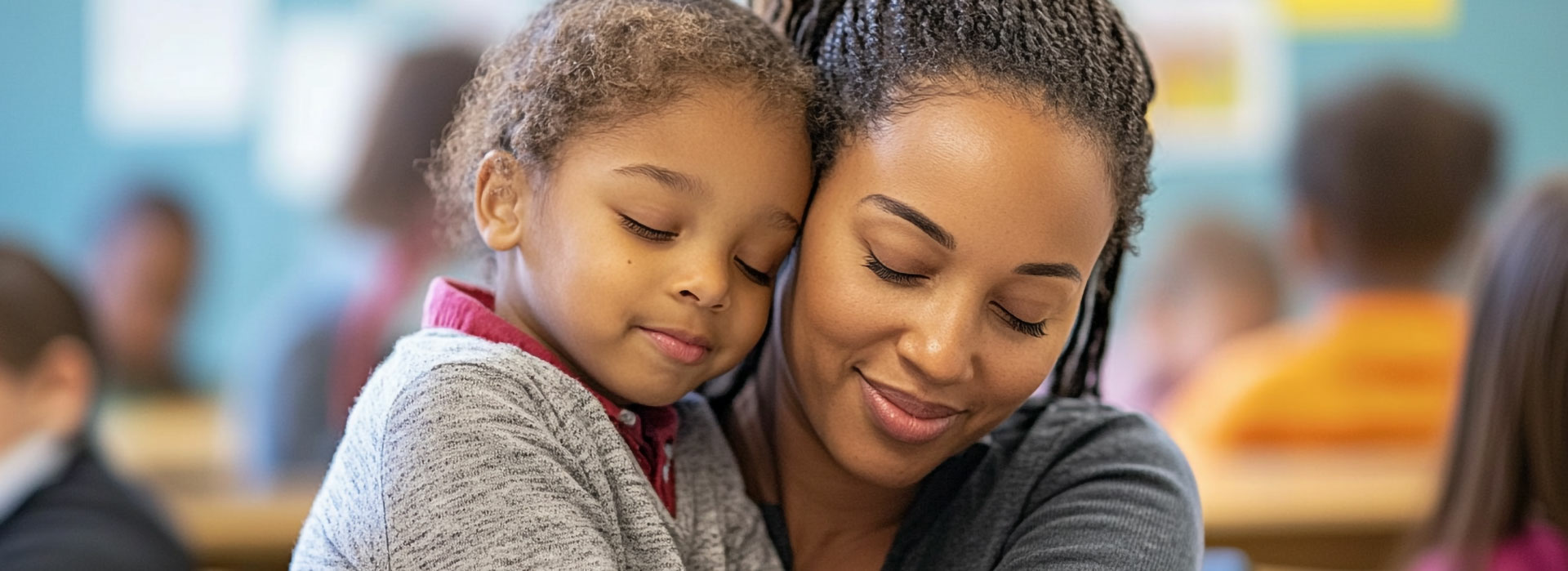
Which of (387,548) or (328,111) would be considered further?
(328,111)

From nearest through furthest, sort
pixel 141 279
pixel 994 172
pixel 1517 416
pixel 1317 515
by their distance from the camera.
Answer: pixel 994 172 < pixel 1517 416 < pixel 1317 515 < pixel 141 279

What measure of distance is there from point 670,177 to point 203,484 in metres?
3.86

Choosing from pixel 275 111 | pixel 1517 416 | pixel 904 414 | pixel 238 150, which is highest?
pixel 275 111

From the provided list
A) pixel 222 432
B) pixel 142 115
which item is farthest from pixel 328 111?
pixel 222 432

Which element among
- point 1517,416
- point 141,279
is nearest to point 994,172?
point 1517,416

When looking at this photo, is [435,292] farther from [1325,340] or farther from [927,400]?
[1325,340]

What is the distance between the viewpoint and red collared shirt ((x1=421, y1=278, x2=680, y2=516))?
1.37 m

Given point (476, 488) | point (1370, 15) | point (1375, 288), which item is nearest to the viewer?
point (476, 488)

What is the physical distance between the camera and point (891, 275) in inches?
52.2

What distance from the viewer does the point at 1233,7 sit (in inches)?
255

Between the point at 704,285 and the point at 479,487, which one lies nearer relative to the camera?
the point at 479,487

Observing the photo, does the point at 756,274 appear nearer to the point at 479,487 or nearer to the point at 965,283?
the point at 965,283

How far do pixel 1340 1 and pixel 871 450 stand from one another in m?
5.71

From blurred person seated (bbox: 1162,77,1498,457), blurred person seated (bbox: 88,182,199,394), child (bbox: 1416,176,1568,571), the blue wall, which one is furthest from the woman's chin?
the blue wall
